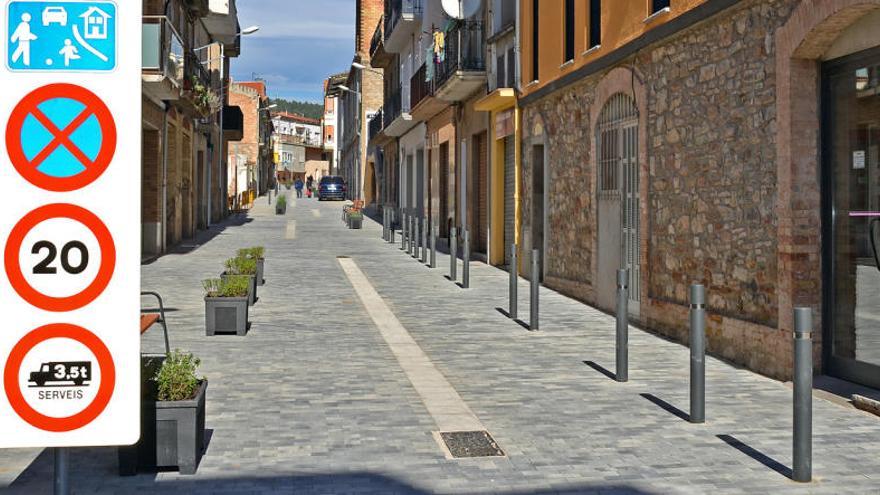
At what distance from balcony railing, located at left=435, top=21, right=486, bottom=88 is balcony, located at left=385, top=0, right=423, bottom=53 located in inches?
381

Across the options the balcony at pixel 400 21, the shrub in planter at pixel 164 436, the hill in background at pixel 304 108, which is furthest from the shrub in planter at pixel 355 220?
the hill in background at pixel 304 108

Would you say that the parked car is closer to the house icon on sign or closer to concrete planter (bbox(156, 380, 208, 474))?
concrete planter (bbox(156, 380, 208, 474))

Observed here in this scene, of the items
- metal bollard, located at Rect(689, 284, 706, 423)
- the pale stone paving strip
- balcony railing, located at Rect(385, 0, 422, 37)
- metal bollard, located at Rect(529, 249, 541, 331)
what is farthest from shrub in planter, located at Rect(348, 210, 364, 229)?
metal bollard, located at Rect(689, 284, 706, 423)

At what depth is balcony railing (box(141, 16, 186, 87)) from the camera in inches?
709

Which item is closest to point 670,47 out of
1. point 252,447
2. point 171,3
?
point 252,447

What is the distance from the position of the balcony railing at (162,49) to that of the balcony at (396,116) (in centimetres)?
1074

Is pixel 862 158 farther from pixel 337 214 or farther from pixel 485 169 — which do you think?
pixel 337 214

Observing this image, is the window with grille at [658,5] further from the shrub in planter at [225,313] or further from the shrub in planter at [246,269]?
the shrub in planter at [246,269]

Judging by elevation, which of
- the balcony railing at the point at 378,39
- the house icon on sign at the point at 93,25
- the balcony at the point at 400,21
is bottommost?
the house icon on sign at the point at 93,25

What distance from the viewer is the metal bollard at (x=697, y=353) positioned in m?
6.34

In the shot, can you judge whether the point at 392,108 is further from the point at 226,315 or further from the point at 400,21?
the point at 226,315

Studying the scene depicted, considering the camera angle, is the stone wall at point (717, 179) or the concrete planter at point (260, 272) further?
the concrete planter at point (260, 272)

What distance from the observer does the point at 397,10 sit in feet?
108

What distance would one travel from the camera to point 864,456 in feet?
18.3
